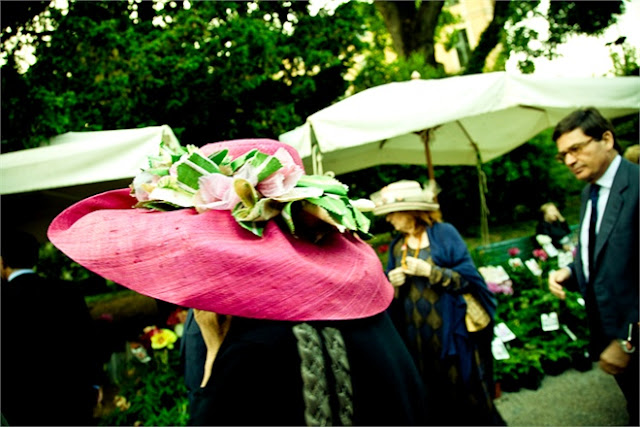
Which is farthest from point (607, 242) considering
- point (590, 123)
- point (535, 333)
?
point (535, 333)

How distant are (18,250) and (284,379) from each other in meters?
2.78

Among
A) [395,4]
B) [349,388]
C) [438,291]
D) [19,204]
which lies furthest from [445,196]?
[349,388]

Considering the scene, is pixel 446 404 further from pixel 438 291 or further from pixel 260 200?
pixel 260 200

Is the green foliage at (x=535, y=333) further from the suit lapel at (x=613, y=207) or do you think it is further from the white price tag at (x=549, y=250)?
the suit lapel at (x=613, y=207)

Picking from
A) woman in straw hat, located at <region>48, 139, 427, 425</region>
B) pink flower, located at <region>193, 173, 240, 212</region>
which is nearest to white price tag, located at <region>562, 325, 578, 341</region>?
woman in straw hat, located at <region>48, 139, 427, 425</region>

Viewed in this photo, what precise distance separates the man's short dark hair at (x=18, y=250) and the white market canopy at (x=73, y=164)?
359 mm

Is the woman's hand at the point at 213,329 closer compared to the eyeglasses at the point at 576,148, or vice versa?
the woman's hand at the point at 213,329

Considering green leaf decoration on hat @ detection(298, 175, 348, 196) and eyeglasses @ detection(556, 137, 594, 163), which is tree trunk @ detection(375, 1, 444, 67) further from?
green leaf decoration on hat @ detection(298, 175, 348, 196)

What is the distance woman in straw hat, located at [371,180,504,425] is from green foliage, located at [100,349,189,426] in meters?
2.01

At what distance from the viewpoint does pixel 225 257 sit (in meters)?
0.92

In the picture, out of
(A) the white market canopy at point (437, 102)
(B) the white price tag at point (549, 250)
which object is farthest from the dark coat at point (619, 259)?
(B) the white price tag at point (549, 250)

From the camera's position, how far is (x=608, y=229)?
2105mm

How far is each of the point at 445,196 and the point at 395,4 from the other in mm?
6735

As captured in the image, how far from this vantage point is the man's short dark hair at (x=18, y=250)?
8.86 ft
